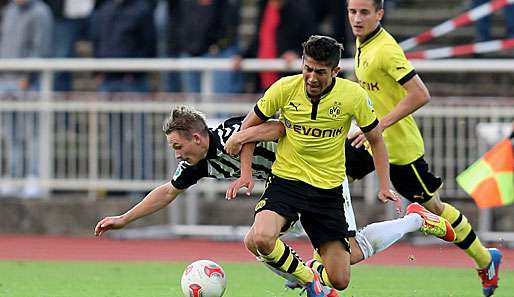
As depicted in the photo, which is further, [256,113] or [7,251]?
[7,251]

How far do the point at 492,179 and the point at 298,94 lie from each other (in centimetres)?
406

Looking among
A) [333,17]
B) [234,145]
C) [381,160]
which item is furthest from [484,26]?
[234,145]

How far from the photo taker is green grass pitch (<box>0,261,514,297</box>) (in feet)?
33.9

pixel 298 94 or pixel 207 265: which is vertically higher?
pixel 298 94

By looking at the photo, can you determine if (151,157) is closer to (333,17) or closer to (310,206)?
(333,17)

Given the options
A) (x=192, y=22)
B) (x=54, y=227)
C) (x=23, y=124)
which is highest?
(x=192, y=22)


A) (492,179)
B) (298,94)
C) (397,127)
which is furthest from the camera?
(492,179)

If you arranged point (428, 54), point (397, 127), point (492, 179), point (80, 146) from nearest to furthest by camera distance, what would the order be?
point (397, 127) < point (492, 179) < point (80, 146) < point (428, 54)

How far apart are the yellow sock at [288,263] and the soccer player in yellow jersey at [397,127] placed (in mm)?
1476

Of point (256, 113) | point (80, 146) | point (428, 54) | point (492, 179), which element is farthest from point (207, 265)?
point (428, 54)

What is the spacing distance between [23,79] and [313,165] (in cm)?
799

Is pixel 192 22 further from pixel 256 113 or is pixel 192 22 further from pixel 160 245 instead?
pixel 256 113

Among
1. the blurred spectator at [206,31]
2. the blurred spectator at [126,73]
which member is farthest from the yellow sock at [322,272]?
the blurred spectator at [206,31]

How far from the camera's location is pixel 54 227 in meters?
16.3
